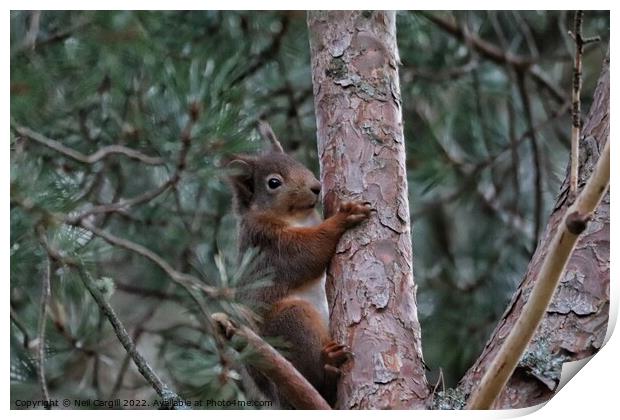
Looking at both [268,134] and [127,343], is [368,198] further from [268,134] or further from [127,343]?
[127,343]

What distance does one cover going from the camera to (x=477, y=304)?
2.36 m

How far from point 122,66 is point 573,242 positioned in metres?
1.04

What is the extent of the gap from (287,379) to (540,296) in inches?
21.3

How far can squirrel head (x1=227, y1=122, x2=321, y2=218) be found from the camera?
2.00 meters

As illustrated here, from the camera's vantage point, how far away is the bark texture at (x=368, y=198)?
5.61ft

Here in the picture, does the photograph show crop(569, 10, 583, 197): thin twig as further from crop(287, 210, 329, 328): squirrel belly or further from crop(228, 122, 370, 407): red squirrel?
crop(287, 210, 329, 328): squirrel belly

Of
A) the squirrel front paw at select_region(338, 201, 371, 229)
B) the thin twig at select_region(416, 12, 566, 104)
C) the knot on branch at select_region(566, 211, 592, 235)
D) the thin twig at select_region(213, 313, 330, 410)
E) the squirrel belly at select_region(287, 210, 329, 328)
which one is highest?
the thin twig at select_region(416, 12, 566, 104)

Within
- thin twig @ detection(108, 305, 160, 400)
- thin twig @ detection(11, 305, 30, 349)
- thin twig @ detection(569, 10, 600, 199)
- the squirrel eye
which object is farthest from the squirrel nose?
thin twig @ detection(11, 305, 30, 349)

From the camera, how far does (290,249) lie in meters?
1.96

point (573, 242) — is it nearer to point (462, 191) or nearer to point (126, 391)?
point (462, 191)

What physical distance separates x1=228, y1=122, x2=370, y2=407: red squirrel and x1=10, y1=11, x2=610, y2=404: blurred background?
3.2 inches

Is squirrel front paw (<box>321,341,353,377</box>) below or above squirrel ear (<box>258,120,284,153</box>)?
below

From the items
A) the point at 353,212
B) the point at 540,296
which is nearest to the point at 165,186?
the point at 353,212

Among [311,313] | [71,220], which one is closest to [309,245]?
[311,313]
